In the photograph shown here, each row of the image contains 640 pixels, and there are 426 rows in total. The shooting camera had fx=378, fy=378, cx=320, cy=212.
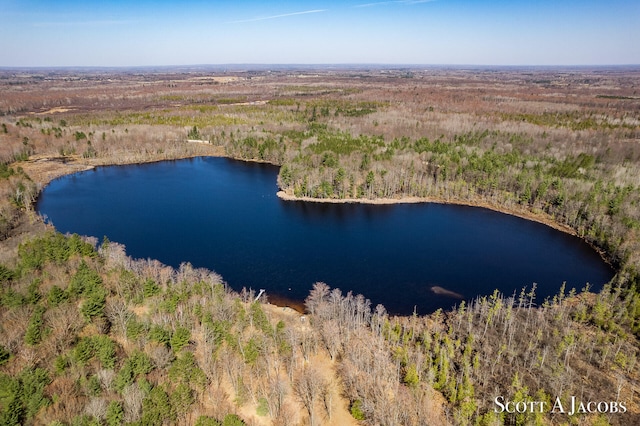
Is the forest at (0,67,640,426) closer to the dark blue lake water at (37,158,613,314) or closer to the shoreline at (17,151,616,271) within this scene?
the shoreline at (17,151,616,271)

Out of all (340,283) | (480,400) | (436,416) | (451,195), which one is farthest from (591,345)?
(451,195)

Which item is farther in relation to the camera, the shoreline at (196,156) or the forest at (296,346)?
the shoreline at (196,156)

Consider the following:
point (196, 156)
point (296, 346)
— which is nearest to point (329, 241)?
point (296, 346)

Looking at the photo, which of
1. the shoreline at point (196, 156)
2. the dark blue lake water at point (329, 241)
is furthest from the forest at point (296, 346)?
the dark blue lake water at point (329, 241)

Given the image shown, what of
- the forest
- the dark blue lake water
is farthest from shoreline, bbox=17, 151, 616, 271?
the dark blue lake water

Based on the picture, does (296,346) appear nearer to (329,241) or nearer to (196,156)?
(329,241)

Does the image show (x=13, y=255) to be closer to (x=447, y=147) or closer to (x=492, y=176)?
(x=492, y=176)

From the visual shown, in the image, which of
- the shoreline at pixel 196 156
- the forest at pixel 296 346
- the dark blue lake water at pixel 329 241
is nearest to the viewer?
the forest at pixel 296 346

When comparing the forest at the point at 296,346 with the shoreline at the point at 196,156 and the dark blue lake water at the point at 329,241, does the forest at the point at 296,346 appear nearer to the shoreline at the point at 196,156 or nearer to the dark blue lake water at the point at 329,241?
the shoreline at the point at 196,156
